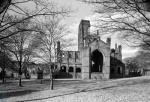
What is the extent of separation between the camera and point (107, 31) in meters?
5.75

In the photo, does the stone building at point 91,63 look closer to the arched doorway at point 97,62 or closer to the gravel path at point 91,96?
the arched doorway at point 97,62

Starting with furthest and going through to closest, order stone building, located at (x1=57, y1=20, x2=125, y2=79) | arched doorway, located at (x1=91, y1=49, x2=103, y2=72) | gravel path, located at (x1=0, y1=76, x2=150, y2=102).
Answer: arched doorway, located at (x1=91, y1=49, x2=103, y2=72)
stone building, located at (x1=57, y1=20, x2=125, y2=79)
gravel path, located at (x1=0, y1=76, x2=150, y2=102)

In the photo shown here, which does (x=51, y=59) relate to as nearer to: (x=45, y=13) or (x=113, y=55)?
(x=45, y=13)

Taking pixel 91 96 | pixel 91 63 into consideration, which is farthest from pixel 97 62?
pixel 91 96

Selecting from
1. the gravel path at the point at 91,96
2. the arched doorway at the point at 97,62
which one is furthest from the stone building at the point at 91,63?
the gravel path at the point at 91,96

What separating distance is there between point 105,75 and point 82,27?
1511 centimetres

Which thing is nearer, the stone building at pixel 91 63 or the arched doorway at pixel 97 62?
the stone building at pixel 91 63

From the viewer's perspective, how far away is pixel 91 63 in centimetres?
3344

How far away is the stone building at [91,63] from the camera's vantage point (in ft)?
106

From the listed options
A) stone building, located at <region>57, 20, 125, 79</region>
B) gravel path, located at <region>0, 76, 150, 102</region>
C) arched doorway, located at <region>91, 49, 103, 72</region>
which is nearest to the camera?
gravel path, located at <region>0, 76, 150, 102</region>

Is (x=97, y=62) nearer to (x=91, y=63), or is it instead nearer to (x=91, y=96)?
(x=91, y=63)

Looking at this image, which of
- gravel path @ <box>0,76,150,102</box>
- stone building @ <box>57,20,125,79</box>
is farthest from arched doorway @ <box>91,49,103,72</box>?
gravel path @ <box>0,76,150,102</box>

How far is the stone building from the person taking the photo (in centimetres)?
3241

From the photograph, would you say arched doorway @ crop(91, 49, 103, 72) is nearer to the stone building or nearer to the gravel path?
the stone building
